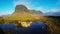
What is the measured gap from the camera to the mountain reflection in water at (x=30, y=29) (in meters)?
9.35

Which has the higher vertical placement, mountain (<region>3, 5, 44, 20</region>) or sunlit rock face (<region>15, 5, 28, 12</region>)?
sunlit rock face (<region>15, 5, 28, 12</region>)

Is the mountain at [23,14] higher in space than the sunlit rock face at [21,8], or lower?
lower

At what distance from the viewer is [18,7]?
9.47 meters

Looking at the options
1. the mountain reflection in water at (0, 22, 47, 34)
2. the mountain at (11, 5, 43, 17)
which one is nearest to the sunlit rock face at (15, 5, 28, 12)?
the mountain at (11, 5, 43, 17)

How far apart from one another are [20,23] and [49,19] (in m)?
1.73

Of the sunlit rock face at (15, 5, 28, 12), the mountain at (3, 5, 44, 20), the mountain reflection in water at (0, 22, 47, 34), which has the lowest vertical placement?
the mountain reflection in water at (0, 22, 47, 34)

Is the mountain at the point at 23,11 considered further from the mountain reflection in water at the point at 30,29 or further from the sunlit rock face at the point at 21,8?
the mountain reflection in water at the point at 30,29

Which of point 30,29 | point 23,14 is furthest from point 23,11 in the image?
point 30,29

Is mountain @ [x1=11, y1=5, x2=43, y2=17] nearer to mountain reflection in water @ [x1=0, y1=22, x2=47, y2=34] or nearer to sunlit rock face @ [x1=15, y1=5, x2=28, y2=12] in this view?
sunlit rock face @ [x1=15, y1=5, x2=28, y2=12]

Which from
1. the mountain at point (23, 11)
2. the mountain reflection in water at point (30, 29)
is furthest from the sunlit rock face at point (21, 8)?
the mountain reflection in water at point (30, 29)

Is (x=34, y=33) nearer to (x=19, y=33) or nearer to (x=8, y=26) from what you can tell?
(x=19, y=33)

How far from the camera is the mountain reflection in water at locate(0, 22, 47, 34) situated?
935 cm

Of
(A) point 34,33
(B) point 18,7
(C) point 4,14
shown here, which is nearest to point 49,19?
(A) point 34,33

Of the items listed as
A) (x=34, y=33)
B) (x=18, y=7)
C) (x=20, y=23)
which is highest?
(x=18, y=7)
